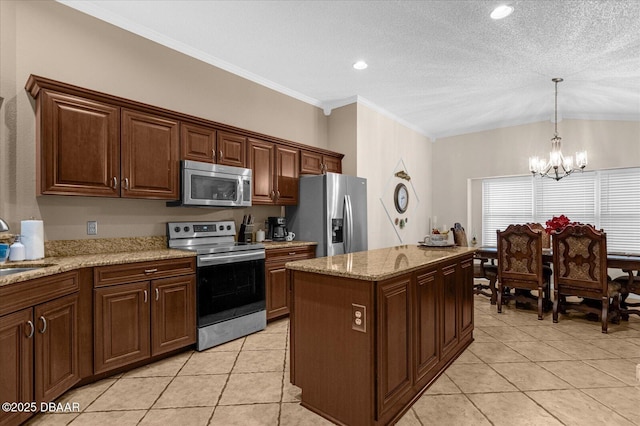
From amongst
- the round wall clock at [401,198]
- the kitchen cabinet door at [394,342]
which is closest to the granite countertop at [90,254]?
the kitchen cabinet door at [394,342]

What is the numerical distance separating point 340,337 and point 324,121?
12.6 ft

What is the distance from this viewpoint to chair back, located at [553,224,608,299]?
3.42 meters

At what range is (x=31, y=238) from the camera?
91.1 inches

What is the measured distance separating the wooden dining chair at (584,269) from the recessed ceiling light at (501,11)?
2306mm

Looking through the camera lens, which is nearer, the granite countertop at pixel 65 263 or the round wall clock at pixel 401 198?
the granite countertop at pixel 65 263

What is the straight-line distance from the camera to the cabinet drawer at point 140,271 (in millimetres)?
2369

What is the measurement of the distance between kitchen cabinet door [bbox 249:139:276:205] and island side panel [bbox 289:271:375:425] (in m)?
1.83

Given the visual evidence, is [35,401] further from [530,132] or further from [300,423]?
[530,132]

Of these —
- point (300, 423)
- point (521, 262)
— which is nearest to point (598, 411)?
point (300, 423)

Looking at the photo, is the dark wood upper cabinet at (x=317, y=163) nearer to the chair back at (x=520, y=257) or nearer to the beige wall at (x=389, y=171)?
the beige wall at (x=389, y=171)

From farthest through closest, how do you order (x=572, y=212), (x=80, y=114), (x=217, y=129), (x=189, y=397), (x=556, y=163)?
(x=572, y=212) → (x=556, y=163) → (x=217, y=129) → (x=80, y=114) → (x=189, y=397)

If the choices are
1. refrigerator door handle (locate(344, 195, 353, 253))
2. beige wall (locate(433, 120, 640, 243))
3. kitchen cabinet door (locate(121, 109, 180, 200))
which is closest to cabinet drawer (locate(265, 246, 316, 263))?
refrigerator door handle (locate(344, 195, 353, 253))

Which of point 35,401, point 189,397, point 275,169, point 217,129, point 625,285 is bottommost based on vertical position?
point 189,397

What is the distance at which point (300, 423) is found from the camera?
194 centimetres
